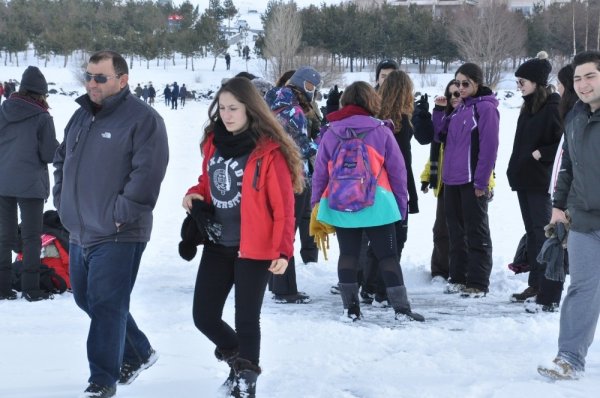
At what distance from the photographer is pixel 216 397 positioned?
423 centimetres

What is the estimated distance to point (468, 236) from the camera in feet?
22.6

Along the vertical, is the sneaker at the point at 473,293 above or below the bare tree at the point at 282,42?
below

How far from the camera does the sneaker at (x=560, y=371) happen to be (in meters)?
4.49

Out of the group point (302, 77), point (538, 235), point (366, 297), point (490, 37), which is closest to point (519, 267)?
point (538, 235)

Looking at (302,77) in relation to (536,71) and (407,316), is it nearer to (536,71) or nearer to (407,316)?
(536,71)

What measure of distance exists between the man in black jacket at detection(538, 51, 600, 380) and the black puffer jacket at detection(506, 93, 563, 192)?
1677mm

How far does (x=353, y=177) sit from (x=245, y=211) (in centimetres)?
178

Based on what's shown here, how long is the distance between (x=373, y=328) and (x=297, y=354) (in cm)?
82

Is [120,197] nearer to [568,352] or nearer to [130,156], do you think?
[130,156]

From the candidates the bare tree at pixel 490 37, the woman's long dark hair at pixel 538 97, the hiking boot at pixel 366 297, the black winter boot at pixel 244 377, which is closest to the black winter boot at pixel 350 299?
the hiking boot at pixel 366 297

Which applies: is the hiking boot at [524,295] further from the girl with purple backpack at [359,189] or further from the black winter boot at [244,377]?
the black winter boot at [244,377]

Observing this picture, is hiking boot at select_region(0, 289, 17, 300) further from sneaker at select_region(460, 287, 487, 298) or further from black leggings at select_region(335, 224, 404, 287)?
sneaker at select_region(460, 287, 487, 298)

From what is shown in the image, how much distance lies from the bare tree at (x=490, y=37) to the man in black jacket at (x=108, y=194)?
5027cm

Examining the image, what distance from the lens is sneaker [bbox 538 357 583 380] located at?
4.49 metres
